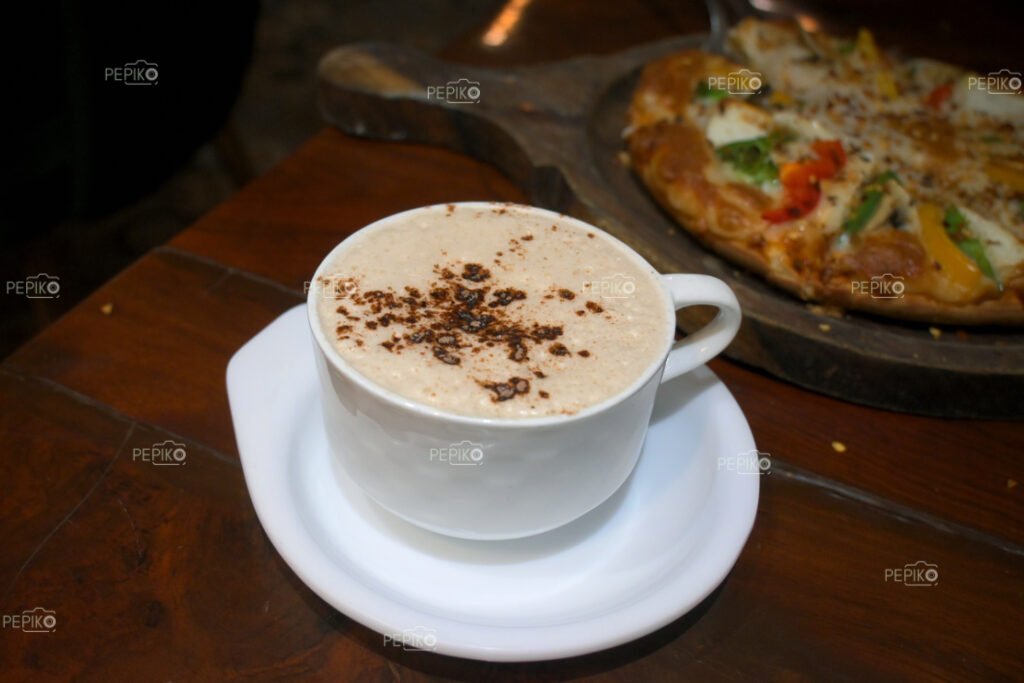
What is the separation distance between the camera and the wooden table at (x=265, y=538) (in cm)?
95

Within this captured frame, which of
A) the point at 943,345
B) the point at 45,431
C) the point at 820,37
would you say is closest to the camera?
the point at 45,431

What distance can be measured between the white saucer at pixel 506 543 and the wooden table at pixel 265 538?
8 cm

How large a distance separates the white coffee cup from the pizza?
2.04 feet

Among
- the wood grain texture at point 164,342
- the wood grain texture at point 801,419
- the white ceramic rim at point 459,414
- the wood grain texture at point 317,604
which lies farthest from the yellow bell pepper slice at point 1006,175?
the wood grain texture at point 164,342

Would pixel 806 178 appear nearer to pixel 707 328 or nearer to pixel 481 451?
pixel 707 328

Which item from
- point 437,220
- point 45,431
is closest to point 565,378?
point 437,220

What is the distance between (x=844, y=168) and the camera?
166 cm

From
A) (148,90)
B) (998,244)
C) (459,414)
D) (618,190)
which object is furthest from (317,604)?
(148,90)

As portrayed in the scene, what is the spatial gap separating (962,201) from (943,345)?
0.48 meters

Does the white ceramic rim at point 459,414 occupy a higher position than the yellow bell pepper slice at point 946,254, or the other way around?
the white ceramic rim at point 459,414

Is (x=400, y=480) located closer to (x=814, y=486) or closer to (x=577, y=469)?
(x=577, y=469)

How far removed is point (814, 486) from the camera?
1218mm

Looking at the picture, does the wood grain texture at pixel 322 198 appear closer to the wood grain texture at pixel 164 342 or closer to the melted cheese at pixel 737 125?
the wood grain texture at pixel 164 342

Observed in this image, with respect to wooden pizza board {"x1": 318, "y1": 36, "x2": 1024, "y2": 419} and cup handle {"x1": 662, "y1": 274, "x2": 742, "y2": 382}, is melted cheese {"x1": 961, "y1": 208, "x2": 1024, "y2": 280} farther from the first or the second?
cup handle {"x1": 662, "y1": 274, "x2": 742, "y2": 382}
